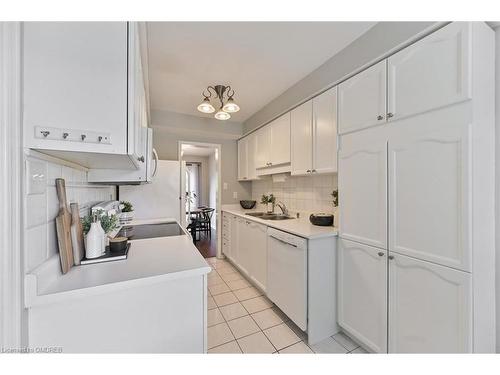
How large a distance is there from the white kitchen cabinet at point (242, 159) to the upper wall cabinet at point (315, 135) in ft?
4.23

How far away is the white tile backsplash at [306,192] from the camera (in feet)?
7.47

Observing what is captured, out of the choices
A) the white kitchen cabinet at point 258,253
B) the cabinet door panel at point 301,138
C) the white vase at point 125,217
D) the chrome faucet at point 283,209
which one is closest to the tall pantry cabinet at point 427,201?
the cabinet door panel at point 301,138

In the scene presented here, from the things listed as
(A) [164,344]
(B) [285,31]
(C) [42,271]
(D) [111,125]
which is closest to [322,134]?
(B) [285,31]

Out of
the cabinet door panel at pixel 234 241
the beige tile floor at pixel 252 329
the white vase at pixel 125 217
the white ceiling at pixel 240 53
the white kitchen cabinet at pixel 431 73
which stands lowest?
the beige tile floor at pixel 252 329

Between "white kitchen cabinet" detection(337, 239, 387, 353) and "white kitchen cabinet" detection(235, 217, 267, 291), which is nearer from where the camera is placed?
"white kitchen cabinet" detection(337, 239, 387, 353)

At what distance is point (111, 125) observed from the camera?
0.79 m

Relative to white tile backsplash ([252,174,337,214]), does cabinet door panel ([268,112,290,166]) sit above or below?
above

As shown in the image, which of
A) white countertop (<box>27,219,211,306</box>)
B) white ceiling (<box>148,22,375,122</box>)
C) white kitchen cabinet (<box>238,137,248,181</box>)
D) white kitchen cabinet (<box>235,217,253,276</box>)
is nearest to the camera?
white countertop (<box>27,219,211,306</box>)

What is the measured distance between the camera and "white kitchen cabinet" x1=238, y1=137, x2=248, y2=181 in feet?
11.7

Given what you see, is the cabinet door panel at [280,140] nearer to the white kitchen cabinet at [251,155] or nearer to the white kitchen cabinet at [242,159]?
the white kitchen cabinet at [251,155]

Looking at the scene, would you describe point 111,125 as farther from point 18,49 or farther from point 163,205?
point 163,205

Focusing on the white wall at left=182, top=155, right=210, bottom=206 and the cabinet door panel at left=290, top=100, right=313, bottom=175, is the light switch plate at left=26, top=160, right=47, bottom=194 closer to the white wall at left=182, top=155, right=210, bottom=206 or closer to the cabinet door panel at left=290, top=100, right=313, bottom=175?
Result: the cabinet door panel at left=290, top=100, right=313, bottom=175

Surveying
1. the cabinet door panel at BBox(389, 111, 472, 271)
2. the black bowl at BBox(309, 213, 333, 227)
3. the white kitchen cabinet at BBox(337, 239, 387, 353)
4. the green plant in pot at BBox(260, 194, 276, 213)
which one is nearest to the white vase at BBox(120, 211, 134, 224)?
the green plant in pot at BBox(260, 194, 276, 213)

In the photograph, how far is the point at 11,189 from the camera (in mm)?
655
